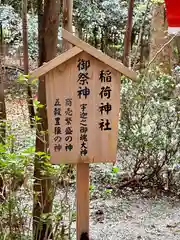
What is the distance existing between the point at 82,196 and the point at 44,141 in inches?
15.9

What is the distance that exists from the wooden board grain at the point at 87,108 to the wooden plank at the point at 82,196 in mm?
92


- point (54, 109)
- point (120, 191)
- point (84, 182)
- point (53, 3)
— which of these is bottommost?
point (120, 191)

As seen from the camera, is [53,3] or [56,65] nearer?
[56,65]

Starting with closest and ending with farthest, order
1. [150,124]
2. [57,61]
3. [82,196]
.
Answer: [57,61]
[82,196]
[150,124]

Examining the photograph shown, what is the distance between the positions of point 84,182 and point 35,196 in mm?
341

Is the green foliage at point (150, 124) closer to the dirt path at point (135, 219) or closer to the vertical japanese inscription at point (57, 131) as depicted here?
the dirt path at point (135, 219)

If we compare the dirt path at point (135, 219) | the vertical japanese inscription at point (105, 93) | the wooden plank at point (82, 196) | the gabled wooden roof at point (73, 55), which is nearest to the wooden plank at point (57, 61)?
the gabled wooden roof at point (73, 55)

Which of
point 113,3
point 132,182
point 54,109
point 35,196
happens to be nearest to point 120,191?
point 132,182

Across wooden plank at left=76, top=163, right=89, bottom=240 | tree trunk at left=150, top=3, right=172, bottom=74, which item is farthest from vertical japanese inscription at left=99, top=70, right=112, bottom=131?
tree trunk at left=150, top=3, right=172, bottom=74

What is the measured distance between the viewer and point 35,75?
2168 millimetres

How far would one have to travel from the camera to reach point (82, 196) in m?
2.40

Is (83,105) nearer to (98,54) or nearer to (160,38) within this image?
(98,54)

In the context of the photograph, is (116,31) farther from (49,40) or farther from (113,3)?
(49,40)

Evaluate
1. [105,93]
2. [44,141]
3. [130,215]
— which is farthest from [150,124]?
[105,93]
